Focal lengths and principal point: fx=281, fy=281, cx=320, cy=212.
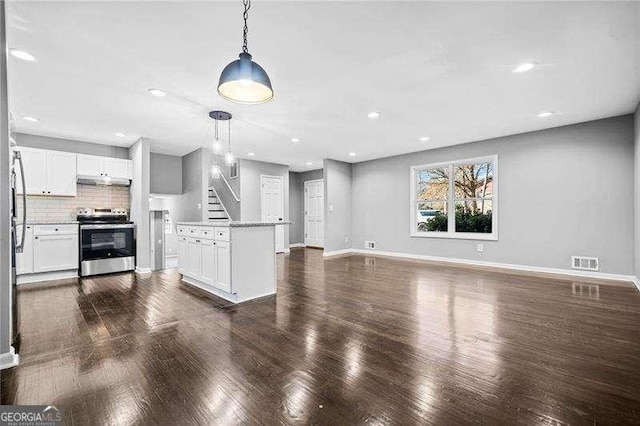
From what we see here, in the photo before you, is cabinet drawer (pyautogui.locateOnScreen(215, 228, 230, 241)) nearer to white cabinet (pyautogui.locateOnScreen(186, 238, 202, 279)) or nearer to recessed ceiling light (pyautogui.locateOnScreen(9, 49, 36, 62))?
white cabinet (pyautogui.locateOnScreen(186, 238, 202, 279))

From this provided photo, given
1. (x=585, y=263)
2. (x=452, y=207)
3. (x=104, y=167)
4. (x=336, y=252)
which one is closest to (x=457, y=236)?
(x=452, y=207)

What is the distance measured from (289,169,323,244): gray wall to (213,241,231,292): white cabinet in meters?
5.85

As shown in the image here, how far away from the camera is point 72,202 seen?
545 centimetres

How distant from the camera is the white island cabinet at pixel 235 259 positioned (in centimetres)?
350

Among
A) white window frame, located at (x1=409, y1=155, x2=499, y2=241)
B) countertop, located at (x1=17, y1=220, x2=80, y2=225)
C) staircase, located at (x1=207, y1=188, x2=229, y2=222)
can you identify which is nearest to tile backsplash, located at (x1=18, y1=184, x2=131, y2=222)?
countertop, located at (x1=17, y1=220, x2=80, y2=225)

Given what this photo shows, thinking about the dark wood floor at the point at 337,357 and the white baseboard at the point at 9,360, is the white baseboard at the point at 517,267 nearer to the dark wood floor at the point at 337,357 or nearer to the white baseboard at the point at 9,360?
the dark wood floor at the point at 337,357

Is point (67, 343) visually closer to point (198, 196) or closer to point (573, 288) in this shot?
point (198, 196)

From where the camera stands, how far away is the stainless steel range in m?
5.05

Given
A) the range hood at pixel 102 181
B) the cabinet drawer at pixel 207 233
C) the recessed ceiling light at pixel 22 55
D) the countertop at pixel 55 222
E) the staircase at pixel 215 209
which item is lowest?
the cabinet drawer at pixel 207 233

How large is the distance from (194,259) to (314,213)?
18.1ft

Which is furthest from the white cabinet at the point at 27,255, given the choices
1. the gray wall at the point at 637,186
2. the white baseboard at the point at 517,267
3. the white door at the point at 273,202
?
the gray wall at the point at 637,186

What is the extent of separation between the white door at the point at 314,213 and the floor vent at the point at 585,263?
614 cm

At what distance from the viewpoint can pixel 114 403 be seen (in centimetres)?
164

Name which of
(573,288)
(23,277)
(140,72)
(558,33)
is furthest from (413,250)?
(23,277)
